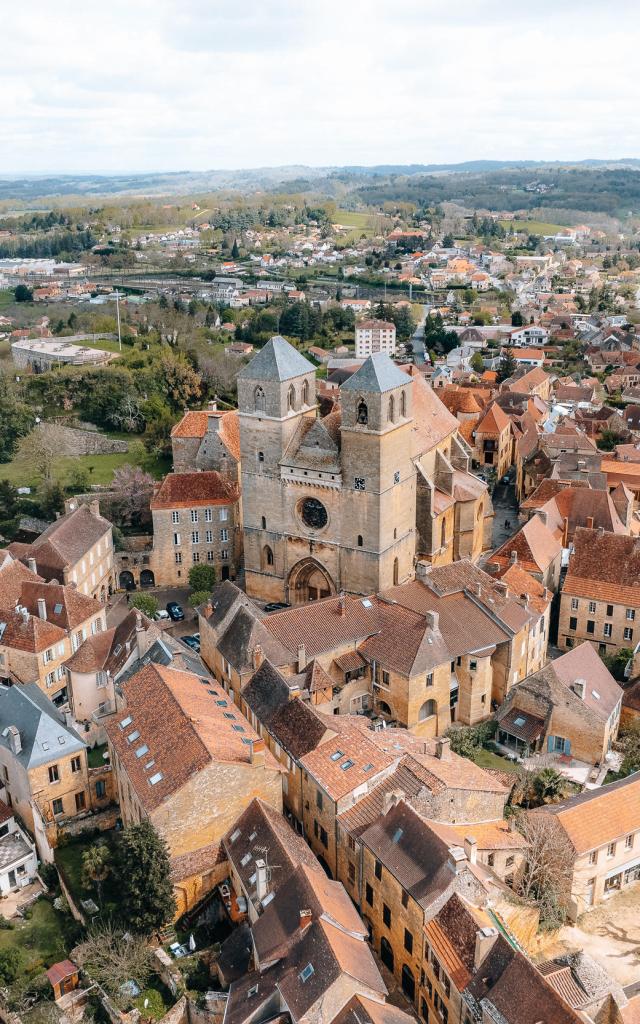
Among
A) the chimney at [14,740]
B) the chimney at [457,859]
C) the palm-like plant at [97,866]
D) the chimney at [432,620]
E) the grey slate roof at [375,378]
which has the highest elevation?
the grey slate roof at [375,378]

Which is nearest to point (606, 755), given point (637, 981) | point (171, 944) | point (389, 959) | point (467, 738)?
point (467, 738)

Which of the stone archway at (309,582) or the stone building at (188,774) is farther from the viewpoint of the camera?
the stone archway at (309,582)

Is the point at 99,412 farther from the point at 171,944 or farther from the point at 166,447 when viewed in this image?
the point at 171,944

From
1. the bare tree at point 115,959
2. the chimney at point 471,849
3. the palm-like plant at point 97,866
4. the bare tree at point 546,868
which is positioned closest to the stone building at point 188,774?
the palm-like plant at point 97,866

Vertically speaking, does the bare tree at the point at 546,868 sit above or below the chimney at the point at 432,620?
below

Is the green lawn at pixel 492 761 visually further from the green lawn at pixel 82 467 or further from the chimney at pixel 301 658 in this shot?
the green lawn at pixel 82 467

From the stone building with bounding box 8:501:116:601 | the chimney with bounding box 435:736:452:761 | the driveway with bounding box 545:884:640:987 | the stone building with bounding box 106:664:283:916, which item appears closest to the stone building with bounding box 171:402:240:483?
the stone building with bounding box 8:501:116:601

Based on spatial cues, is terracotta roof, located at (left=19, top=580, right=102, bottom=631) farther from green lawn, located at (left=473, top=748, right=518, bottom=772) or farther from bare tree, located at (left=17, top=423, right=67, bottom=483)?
green lawn, located at (left=473, top=748, right=518, bottom=772)

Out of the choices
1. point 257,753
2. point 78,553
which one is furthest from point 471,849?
point 78,553
